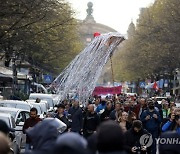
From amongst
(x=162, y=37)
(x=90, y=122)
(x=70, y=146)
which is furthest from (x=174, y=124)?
(x=162, y=37)

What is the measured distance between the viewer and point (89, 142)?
7.08 metres

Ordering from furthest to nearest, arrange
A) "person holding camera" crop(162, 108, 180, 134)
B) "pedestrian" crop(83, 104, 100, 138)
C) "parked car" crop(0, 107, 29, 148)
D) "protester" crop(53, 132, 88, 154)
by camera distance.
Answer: "parked car" crop(0, 107, 29, 148) → "pedestrian" crop(83, 104, 100, 138) → "person holding camera" crop(162, 108, 180, 134) → "protester" crop(53, 132, 88, 154)

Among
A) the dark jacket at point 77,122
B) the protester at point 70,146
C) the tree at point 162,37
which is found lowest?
the dark jacket at point 77,122

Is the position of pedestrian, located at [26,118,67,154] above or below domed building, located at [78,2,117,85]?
below

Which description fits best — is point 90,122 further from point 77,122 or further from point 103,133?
point 103,133

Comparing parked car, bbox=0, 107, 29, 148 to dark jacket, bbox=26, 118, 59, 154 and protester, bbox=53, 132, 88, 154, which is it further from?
protester, bbox=53, 132, 88, 154

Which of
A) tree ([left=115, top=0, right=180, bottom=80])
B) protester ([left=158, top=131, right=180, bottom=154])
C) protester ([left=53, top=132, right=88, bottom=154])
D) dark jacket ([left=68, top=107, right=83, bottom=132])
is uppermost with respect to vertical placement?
tree ([left=115, top=0, right=180, bottom=80])

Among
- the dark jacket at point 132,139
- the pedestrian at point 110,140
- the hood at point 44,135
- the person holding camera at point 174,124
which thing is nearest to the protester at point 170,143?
the hood at point 44,135

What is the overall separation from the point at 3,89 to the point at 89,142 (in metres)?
40.3

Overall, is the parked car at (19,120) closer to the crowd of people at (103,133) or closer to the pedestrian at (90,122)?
the crowd of people at (103,133)

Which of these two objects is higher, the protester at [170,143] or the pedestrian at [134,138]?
the protester at [170,143]

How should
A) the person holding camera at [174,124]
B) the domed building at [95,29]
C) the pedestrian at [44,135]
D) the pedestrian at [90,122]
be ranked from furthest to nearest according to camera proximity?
the domed building at [95,29], the pedestrian at [90,122], the person holding camera at [174,124], the pedestrian at [44,135]

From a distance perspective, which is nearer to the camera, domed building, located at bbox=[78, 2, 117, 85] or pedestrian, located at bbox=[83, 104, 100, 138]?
pedestrian, located at bbox=[83, 104, 100, 138]

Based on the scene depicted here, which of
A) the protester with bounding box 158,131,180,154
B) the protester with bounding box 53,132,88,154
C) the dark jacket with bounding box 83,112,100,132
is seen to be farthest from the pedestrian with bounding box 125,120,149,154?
the protester with bounding box 53,132,88,154
